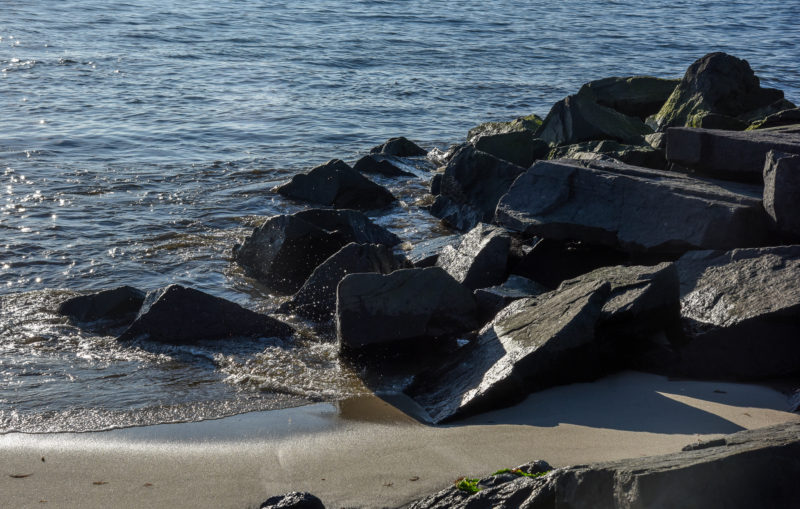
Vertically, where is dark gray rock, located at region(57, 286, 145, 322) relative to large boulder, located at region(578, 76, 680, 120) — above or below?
below

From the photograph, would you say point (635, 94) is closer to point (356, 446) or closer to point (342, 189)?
point (342, 189)

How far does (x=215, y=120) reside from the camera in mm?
14258

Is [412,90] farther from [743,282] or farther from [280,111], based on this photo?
[743,282]

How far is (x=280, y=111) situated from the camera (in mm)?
15094

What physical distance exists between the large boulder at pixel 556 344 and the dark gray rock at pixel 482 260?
1.25 meters

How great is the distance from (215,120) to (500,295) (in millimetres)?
9635

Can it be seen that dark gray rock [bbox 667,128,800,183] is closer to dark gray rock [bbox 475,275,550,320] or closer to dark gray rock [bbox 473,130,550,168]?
dark gray rock [bbox 475,275,550,320]

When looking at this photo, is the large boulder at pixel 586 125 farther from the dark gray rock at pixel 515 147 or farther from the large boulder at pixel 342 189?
the large boulder at pixel 342 189

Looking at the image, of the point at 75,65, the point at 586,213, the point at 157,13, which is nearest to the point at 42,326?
the point at 586,213

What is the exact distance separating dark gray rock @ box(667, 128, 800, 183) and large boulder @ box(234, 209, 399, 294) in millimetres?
3011

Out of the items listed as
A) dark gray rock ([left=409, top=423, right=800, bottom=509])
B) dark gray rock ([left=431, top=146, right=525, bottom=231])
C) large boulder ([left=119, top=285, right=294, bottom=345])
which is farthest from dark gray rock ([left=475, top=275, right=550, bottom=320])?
dark gray rock ([left=409, top=423, right=800, bottom=509])

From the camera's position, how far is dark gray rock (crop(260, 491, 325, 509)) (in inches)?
130

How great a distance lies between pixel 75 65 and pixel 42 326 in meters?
12.8

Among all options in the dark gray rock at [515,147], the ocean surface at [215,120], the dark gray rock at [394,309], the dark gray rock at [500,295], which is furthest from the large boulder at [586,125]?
the dark gray rock at [394,309]
